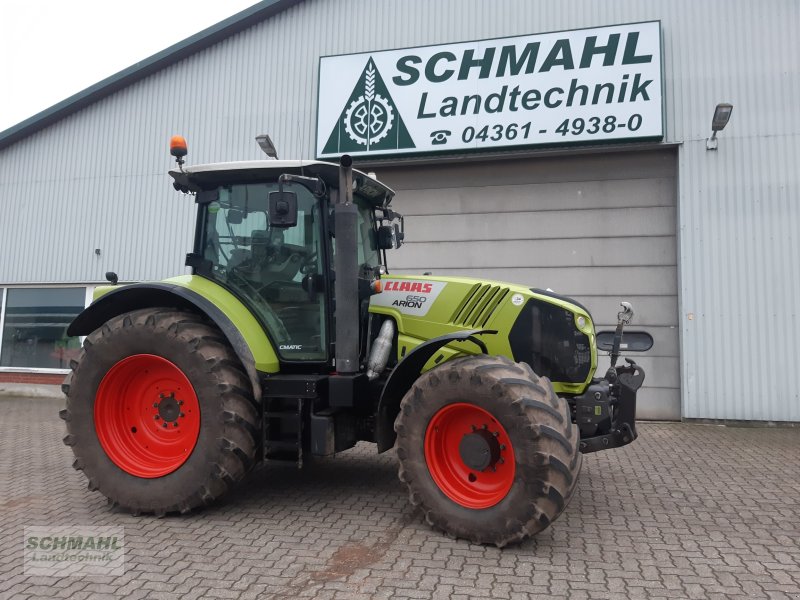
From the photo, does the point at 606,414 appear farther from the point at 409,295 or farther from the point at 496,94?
the point at 496,94

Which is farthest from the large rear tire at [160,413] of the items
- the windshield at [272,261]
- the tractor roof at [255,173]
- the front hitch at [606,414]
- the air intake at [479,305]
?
the front hitch at [606,414]

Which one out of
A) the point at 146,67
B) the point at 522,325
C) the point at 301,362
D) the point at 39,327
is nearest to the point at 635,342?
the point at 522,325

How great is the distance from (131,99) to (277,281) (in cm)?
857

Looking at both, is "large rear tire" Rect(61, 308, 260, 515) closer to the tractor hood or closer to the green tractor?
the green tractor

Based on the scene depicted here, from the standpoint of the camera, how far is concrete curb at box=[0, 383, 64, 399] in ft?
36.2

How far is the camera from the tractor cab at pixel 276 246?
174 inches

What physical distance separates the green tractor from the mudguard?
12 millimetres

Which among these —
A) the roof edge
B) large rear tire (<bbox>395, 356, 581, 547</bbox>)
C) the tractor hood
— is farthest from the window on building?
large rear tire (<bbox>395, 356, 581, 547</bbox>)

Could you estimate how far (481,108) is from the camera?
9.15 metres

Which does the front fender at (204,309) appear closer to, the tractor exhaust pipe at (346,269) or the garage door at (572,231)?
the tractor exhaust pipe at (346,269)

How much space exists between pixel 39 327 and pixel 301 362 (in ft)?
30.2

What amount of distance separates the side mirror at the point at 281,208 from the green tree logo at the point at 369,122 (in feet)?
19.0

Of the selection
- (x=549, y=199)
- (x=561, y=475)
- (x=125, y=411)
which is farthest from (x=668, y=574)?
(x=549, y=199)

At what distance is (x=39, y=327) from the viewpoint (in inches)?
442
